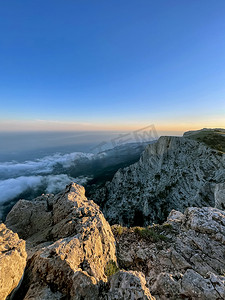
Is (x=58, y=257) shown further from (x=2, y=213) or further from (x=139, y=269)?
(x=2, y=213)

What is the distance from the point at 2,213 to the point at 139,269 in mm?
125829

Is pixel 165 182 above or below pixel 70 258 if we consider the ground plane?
below

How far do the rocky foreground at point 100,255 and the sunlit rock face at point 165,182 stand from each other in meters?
23.8

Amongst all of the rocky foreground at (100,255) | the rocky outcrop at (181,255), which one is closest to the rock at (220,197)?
the rocky outcrop at (181,255)

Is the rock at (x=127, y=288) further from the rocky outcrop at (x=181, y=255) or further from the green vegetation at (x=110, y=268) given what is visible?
the rocky outcrop at (x=181, y=255)

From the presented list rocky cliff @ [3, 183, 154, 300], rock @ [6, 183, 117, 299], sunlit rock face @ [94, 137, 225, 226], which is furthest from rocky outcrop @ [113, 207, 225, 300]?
sunlit rock face @ [94, 137, 225, 226]

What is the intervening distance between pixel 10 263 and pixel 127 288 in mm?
3460

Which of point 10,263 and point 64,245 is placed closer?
point 10,263

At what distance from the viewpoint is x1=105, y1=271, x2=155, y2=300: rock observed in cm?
338

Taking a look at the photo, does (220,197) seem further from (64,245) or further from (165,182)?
(165,182)

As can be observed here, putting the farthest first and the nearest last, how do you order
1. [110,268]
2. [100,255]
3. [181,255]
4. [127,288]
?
[181,255] < [100,255] < [110,268] < [127,288]

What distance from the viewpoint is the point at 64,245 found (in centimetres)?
462

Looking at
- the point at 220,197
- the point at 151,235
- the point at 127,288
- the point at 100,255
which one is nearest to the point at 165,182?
the point at 220,197

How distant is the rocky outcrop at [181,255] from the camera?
441 centimetres
